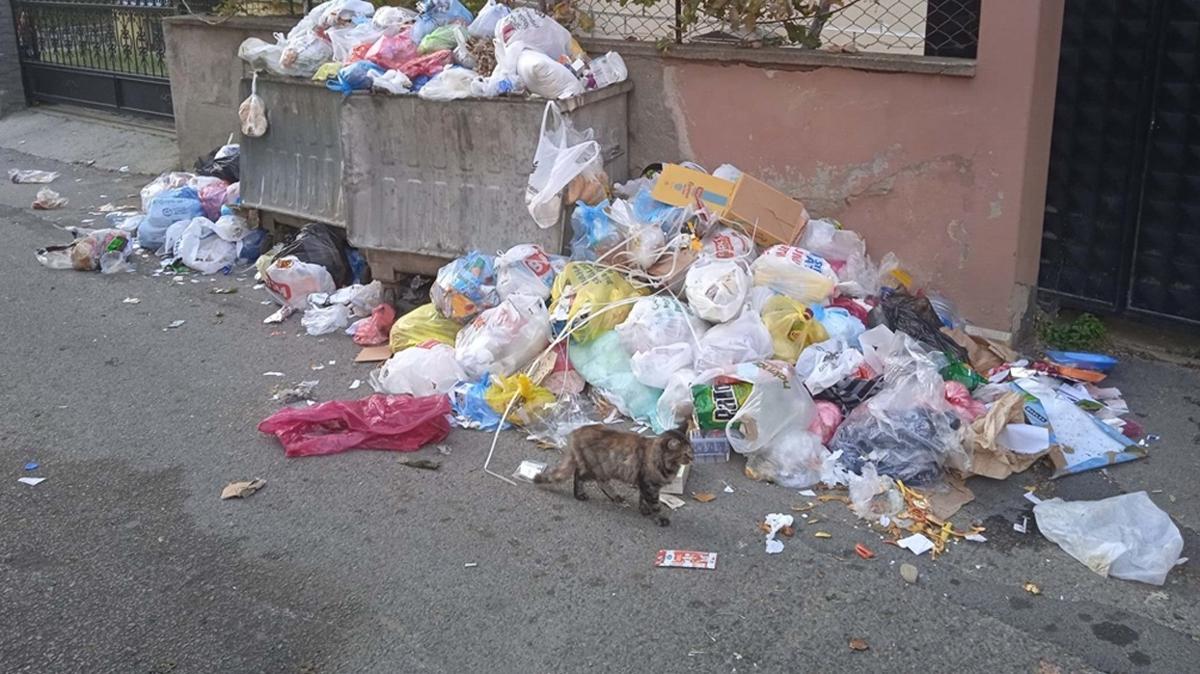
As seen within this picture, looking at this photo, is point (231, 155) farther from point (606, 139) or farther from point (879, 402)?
point (879, 402)

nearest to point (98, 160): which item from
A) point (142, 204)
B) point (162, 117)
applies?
point (162, 117)

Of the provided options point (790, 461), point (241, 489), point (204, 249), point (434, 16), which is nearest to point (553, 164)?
point (434, 16)

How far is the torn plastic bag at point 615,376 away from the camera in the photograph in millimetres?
5035

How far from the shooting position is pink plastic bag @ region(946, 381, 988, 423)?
4633mm

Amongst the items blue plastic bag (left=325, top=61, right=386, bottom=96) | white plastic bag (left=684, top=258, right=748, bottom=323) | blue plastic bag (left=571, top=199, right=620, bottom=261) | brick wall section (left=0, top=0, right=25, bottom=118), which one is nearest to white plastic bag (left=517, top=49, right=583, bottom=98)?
blue plastic bag (left=571, top=199, right=620, bottom=261)

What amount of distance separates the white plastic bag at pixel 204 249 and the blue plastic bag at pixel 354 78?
1.79m

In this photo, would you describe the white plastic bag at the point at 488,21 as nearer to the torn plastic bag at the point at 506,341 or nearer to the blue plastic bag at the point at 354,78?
the blue plastic bag at the point at 354,78

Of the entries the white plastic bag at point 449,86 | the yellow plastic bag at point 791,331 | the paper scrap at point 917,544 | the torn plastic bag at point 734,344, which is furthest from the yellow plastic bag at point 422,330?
the paper scrap at point 917,544

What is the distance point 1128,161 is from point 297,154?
4.85 m

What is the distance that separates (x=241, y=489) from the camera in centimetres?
447

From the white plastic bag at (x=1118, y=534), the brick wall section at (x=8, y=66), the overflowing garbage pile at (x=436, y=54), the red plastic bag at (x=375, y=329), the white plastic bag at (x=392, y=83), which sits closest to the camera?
the white plastic bag at (x=1118, y=534)

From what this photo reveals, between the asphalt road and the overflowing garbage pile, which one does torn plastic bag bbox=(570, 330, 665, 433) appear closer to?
the asphalt road

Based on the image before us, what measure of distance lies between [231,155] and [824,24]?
474cm

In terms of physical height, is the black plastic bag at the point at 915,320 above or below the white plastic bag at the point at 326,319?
above
